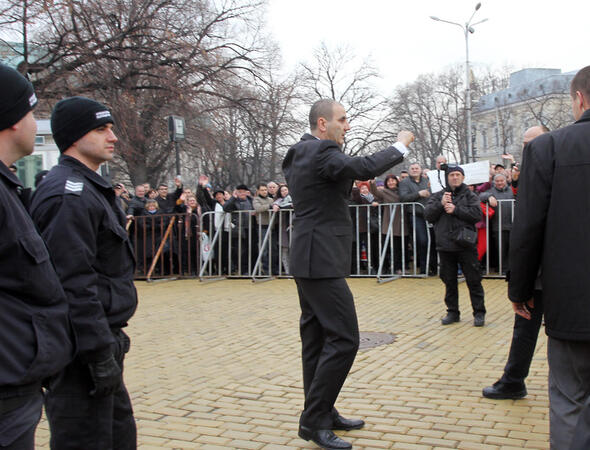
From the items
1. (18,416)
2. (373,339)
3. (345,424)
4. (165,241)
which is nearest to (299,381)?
(345,424)

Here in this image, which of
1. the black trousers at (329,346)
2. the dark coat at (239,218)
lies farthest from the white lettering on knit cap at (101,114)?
the dark coat at (239,218)

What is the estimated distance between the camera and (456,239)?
7.37 m

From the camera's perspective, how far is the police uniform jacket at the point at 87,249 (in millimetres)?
2496

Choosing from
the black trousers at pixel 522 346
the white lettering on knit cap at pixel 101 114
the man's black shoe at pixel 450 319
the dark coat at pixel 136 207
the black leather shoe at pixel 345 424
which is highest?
the white lettering on knit cap at pixel 101 114

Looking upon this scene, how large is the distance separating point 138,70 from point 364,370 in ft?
56.7

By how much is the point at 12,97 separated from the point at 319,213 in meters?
2.25

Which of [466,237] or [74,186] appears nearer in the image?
[74,186]

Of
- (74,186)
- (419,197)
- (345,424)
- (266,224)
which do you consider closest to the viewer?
(74,186)

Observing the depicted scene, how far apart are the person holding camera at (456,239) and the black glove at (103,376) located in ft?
18.0

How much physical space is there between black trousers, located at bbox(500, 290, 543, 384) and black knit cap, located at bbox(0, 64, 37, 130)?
380 cm

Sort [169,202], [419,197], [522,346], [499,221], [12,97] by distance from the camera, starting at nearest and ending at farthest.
Answer: [12,97] → [522,346] → [499,221] → [419,197] → [169,202]

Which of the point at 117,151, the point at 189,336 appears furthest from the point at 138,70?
the point at 189,336

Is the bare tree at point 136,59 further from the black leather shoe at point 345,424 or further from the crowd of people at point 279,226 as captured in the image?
the black leather shoe at point 345,424

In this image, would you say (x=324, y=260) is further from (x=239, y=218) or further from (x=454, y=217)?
(x=239, y=218)
